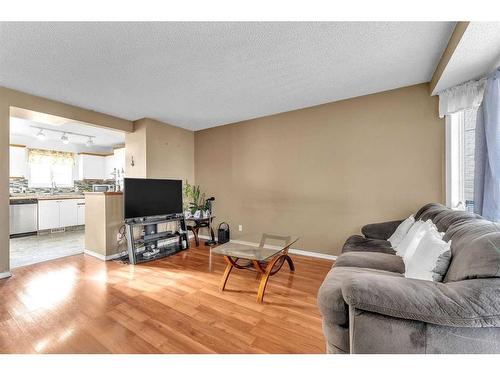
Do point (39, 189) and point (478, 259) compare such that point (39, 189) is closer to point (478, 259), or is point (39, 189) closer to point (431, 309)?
point (431, 309)

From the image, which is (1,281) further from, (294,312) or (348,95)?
(348,95)

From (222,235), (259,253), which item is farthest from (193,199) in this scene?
(259,253)

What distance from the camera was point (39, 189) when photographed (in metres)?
5.21

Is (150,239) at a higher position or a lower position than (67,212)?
lower

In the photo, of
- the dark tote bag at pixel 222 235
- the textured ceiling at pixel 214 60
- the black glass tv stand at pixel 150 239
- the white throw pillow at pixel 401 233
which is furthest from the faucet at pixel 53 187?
the white throw pillow at pixel 401 233

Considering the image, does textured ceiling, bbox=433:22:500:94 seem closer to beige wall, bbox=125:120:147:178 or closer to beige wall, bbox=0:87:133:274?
beige wall, bbox=125:120:147:178

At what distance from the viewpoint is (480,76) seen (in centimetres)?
202

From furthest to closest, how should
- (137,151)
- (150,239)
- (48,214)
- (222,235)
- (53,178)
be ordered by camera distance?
(53,178), (48,214), (222,235), (137,151), (150,239)

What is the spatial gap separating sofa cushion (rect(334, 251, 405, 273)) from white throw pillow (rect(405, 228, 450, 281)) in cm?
15

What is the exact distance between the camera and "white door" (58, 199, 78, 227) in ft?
16.2

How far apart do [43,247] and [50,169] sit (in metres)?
2.56

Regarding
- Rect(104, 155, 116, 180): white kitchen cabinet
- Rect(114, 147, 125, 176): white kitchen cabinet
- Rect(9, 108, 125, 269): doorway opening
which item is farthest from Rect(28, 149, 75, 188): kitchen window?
Rect(114, 147, 125, 176): white kitchen cabinet

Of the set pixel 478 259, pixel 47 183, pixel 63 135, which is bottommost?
pixel 478 259

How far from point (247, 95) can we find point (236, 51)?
0.98 metres
